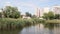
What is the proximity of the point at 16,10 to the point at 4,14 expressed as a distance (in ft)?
11.0

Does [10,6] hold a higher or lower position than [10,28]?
higher

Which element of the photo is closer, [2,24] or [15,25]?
[2,24]

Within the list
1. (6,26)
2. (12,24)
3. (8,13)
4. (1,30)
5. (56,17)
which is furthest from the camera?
(56,17)

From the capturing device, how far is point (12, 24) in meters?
17.1

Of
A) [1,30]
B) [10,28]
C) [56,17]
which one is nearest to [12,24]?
[10,28]

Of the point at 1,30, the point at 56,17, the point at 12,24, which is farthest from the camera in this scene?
the point at 56,17

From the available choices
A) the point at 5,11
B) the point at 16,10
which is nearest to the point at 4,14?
the point at 5,11

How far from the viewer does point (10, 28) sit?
16328mm

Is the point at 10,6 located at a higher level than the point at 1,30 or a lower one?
higher

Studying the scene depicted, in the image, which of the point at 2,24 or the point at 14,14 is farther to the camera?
the point at 14,14

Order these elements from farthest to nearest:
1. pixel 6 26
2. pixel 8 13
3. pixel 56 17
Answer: pixel 56 17 < pixel 8 13 < pixel 6 26

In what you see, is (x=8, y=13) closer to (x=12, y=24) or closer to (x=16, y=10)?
(x=16, y=10)

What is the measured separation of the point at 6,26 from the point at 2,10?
21803 mm

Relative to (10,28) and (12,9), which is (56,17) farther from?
(10,28)
